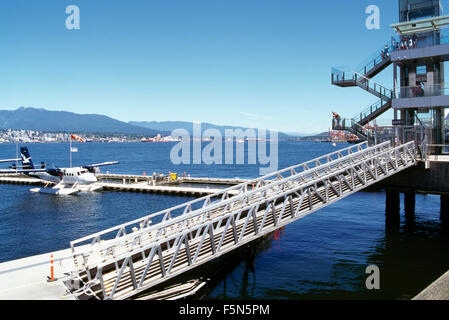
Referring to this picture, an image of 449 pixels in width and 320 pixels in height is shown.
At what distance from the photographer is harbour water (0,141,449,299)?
21047mm

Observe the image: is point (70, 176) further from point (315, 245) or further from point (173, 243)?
point (173, 243)

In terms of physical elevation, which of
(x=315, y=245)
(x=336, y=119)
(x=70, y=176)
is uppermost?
(x=336, y=119)

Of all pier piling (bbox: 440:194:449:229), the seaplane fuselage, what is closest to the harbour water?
pier piling (bbox: 440:194:449:229)

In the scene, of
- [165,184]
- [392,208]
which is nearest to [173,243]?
[392,208]

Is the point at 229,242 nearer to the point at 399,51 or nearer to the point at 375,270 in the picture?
the point at 375,270

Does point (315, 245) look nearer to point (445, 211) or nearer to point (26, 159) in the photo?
point (445, 211)

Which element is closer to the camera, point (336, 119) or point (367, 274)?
point (367, 274)

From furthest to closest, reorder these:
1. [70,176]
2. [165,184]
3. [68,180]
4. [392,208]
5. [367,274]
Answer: [165,184], [68,180], [70,176], [392,208], [367,274]

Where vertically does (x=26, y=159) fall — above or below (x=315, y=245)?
above

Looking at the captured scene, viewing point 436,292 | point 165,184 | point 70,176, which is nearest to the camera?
point 436,292

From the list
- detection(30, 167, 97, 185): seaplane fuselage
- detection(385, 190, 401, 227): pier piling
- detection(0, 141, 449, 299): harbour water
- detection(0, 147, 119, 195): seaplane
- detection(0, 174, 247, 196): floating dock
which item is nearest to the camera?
detection(0, 141, 449, 299): harbour water

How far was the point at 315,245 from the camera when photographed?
1137 inches

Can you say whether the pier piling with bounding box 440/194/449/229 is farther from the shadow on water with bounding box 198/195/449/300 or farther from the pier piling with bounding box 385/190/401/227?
the pier piling with bounding box 385/190/401/227

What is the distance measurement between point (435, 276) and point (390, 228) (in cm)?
1087
